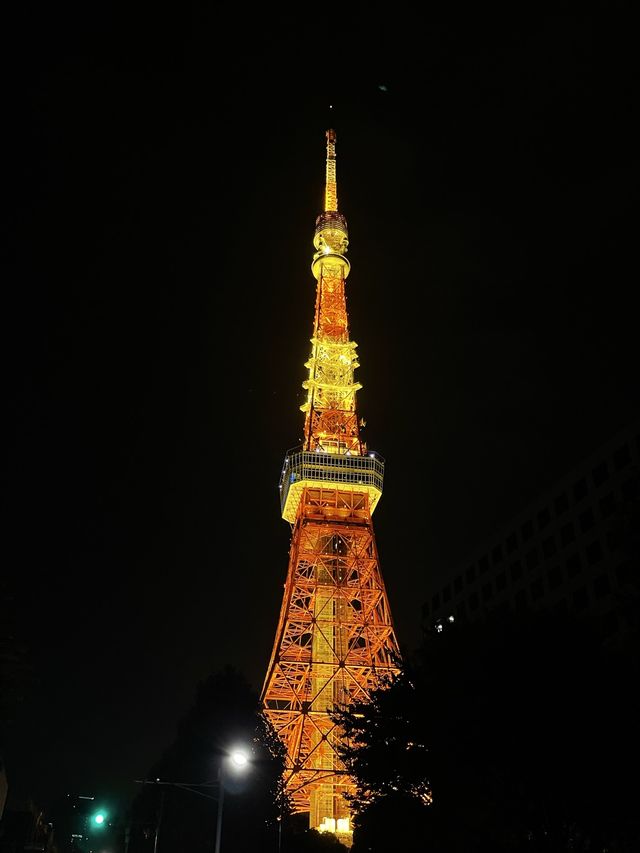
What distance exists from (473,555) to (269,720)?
23306 millimetres

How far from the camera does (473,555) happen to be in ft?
208

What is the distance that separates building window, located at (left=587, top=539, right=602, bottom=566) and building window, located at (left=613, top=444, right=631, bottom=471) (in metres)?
4.92

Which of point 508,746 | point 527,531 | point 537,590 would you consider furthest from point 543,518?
point 508,746

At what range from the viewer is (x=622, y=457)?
46656 millimetres

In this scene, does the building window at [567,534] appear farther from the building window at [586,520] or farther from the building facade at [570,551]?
the building window at [586,520]

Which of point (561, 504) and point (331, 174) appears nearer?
point (561, 504)

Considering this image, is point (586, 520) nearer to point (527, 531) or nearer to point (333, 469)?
point (527, 531)

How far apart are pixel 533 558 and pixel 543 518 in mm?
2931

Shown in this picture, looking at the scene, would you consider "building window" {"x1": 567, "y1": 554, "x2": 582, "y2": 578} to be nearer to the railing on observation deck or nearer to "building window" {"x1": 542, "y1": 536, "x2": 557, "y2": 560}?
"building window" {"x1": 542, "y1": 536, "x2": 557, "y2": 560}

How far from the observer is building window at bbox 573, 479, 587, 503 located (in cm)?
5016

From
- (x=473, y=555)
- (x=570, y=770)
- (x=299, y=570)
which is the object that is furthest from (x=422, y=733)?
(x=473, y=555)

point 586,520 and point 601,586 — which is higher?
point 586,520

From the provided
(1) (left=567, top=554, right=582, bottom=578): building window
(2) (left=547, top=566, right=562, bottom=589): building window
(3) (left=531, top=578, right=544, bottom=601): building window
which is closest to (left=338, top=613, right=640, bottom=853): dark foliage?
(1) (left=567, top=554, right=582, bottom=578): building window

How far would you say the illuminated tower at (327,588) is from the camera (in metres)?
49.0
